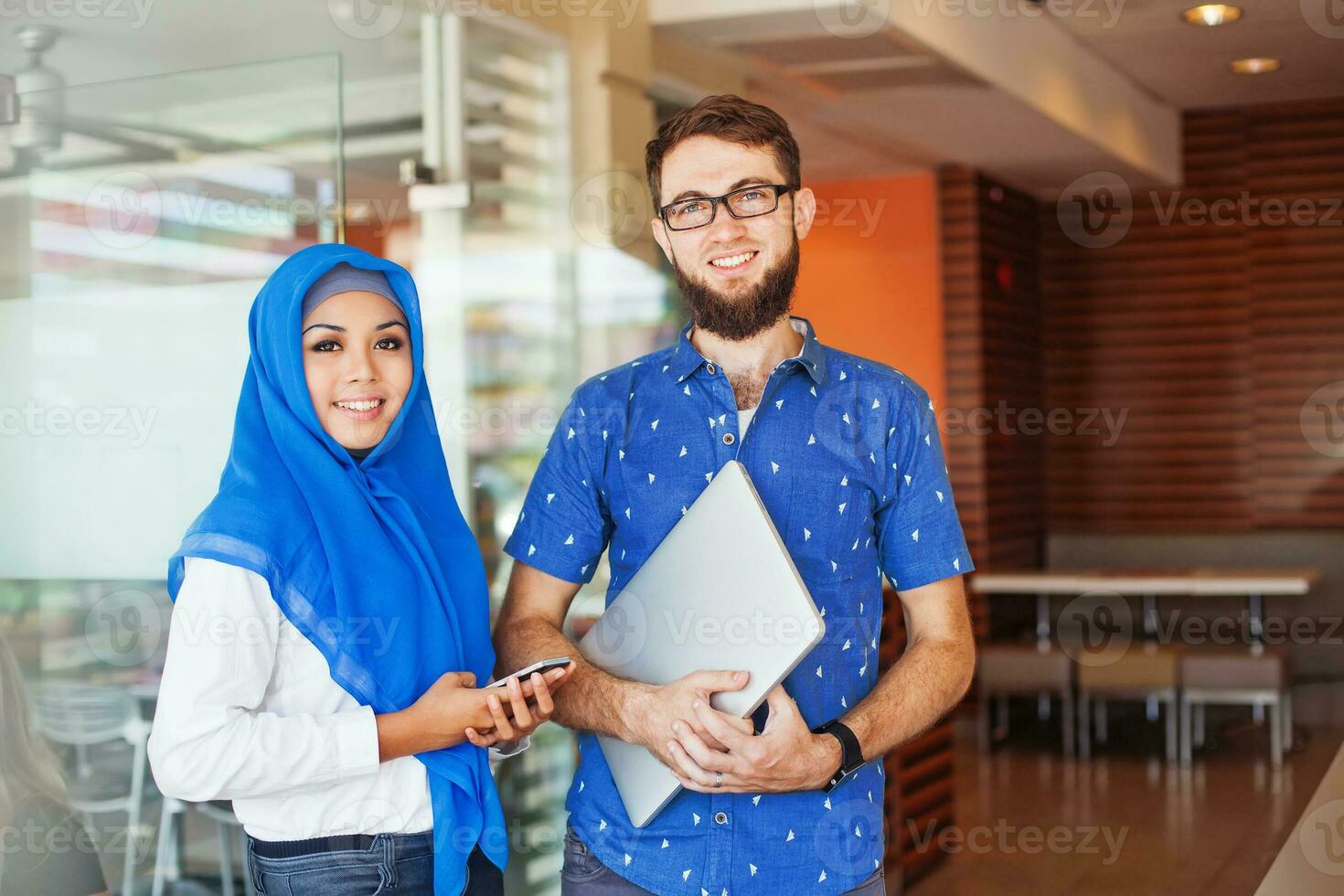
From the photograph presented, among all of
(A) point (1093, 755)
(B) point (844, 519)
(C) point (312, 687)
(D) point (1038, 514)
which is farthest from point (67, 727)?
(D) point (1038, 514)

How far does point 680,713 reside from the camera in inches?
65.1

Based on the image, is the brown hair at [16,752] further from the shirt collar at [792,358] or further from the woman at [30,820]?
the shirt collar at [792,358]

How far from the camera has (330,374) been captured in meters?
1.72

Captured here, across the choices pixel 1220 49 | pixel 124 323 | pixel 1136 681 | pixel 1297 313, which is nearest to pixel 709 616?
pixel 124 323

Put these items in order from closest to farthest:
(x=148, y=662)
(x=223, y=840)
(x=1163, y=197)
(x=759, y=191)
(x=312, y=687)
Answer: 1. (x=312, y=687)
2. (x=759, y=191)
3. (x=148, y=662)
4. (x=223, y=840)
5. (x=1163, y=197)

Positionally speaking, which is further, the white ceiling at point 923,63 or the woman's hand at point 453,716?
the white ceiling at point 923,63

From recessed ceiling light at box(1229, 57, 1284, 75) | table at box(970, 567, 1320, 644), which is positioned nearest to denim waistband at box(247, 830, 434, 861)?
table at box(970, 567, 1320, 644)

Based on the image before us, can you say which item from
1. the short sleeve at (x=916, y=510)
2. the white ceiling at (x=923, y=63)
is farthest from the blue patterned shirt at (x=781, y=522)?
the white ceiling at (x=923, y=63)

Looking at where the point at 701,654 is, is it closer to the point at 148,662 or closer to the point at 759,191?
the point at 759,191

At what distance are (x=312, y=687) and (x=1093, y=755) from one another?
5773 mm

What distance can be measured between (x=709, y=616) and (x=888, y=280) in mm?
6332

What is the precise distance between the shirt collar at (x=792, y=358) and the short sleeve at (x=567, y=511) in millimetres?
136

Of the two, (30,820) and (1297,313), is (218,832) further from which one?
(1297,313)

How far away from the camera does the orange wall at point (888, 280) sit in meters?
7.67
